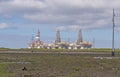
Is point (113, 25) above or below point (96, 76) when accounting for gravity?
above

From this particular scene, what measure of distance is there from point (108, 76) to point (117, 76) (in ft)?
2.96

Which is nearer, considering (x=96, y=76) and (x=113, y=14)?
(x=96, y=76)

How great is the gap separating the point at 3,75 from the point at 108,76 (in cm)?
1054

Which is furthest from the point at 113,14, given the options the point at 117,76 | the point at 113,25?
the point at 117,76

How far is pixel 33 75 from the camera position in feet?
126

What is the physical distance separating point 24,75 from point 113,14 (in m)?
57.1

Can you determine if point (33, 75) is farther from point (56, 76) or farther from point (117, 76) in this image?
point (117, 76)

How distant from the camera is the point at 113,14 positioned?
302 feet

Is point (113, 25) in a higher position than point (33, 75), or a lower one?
higher

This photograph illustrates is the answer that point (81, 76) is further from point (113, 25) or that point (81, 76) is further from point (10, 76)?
point (113, 25)

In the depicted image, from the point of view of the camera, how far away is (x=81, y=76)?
38.2 m

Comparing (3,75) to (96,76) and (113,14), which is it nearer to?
(96,76)

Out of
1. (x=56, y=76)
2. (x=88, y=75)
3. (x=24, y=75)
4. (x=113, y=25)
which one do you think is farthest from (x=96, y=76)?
(x=113, y=25)

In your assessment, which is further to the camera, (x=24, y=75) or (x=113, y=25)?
(x=113, y=25)
